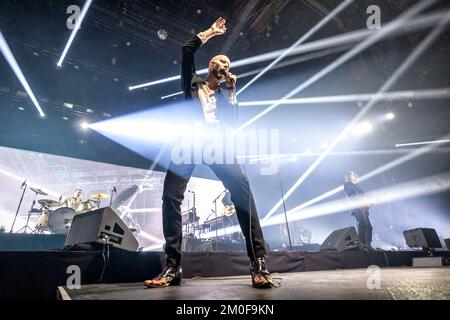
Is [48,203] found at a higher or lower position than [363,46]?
lower

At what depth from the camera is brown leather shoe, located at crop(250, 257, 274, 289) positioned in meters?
1.56

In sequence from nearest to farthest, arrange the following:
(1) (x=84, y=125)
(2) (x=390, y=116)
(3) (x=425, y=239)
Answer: (3) (x=425, y=239), (1) (x=84, y=125), (2) (x=390, y=116)

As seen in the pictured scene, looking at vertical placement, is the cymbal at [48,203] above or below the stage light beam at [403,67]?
below

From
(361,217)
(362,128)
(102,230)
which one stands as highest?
(362,128)

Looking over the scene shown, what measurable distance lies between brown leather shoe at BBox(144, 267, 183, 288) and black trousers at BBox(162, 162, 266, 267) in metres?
0.05

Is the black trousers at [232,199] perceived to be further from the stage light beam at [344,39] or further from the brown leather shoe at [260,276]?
the stage light beam at [344,39]

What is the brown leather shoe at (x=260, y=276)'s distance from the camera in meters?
1.56

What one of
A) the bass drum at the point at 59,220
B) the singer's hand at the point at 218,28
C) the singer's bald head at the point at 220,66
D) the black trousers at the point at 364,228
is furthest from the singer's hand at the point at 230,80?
the black trousers at the point at 364,228

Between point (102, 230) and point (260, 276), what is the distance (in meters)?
1.66

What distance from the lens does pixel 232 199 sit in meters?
2.00

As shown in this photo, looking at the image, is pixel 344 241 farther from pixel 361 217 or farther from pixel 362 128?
pixel 362 128

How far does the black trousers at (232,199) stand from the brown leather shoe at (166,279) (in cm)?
5

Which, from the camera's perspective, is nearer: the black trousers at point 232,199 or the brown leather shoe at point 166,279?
the brown leather shoe at point 166,279

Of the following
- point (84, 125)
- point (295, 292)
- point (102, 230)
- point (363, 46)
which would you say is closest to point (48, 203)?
point (84, 125)
